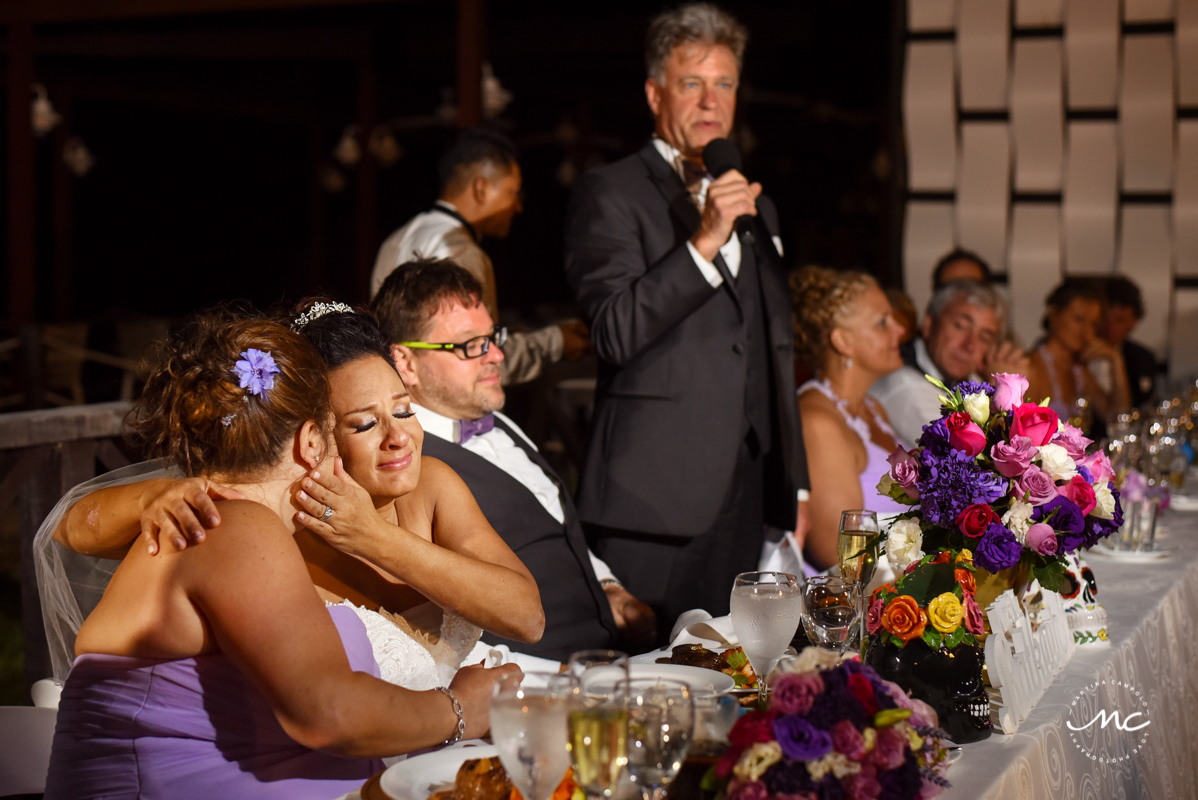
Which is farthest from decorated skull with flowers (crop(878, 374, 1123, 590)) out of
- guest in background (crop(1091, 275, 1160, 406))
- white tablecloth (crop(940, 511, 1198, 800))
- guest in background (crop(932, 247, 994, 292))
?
guest in background (crop(1091, 275, 1160, 406))

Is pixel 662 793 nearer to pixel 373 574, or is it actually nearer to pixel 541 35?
pixel 373 574

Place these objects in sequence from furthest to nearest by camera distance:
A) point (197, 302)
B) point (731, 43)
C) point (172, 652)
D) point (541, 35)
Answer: point (197, 302), point (541, 35), point (731, 43), point (172, 652)

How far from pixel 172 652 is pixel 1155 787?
1.58m

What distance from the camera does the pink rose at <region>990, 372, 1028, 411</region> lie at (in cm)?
149

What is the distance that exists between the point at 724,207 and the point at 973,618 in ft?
3.88

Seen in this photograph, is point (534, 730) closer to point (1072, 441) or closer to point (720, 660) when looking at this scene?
point (720, 660)

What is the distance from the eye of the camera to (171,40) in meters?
10.9

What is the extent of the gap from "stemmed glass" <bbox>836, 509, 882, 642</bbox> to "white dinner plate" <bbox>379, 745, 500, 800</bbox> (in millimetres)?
530

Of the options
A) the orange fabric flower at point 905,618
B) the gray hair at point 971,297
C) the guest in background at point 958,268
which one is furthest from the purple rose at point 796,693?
the guest in background at point 958,268

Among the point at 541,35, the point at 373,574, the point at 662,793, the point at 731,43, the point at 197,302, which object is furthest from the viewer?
the point at 197,302

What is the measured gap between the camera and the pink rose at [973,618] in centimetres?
135

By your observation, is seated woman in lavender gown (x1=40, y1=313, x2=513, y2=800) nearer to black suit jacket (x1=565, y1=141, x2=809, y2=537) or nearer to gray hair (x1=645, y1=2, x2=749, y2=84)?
black suit jacket (x1=565, y1=141, x2=809, y2=537)

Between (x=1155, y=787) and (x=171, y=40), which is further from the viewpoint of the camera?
(x=171, y=40)

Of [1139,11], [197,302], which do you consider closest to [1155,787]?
[1139,11]
